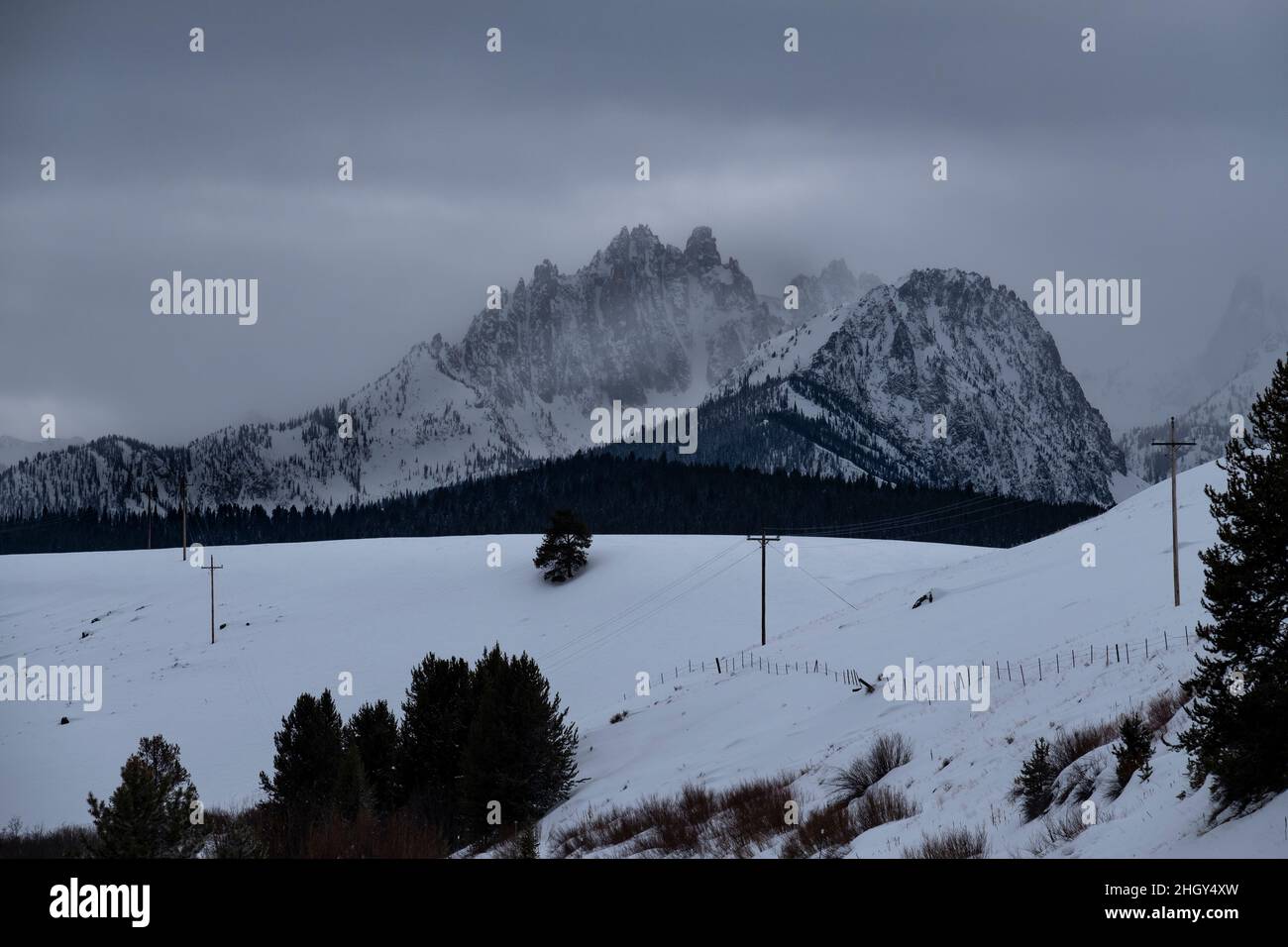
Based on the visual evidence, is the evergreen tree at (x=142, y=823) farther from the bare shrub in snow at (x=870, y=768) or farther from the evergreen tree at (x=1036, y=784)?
the evergreen tree at (x=1036, y=784)

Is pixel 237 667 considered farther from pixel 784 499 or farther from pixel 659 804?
pixel 784 499

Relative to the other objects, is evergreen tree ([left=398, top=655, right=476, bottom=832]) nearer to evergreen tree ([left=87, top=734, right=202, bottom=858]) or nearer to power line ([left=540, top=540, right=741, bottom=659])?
evergreen tree ([left=87, top=734, right=202, bottom=858])

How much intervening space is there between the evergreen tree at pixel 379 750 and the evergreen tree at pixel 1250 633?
3341 centimetres

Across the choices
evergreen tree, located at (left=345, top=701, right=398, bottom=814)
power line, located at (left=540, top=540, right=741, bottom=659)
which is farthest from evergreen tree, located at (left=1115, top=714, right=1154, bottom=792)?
power line, located at (left=540, top=540, right=741, bottom=659)

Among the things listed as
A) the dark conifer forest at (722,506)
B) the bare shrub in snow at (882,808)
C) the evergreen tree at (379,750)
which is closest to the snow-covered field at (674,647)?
the bare shrub in snow at (882,808)

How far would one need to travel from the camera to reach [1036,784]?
1705 cm

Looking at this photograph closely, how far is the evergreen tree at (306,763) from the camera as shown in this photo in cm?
3703

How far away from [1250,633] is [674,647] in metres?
54.3

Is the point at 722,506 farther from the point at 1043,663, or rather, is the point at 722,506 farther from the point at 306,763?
the point at 1043,663

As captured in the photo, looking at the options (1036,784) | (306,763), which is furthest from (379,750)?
(1036,784)

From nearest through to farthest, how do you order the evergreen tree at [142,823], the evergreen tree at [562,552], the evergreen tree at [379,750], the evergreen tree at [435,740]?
1. the evergreen tree at [142,823]
2. the evergreen tree at [435,740]
3. the evergreen tree at [379,750]
4. the evergreen tree at [562,552]

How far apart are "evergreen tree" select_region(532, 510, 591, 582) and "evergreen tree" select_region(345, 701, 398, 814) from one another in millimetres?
39899

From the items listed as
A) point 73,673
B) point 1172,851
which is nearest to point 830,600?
point 73,673
